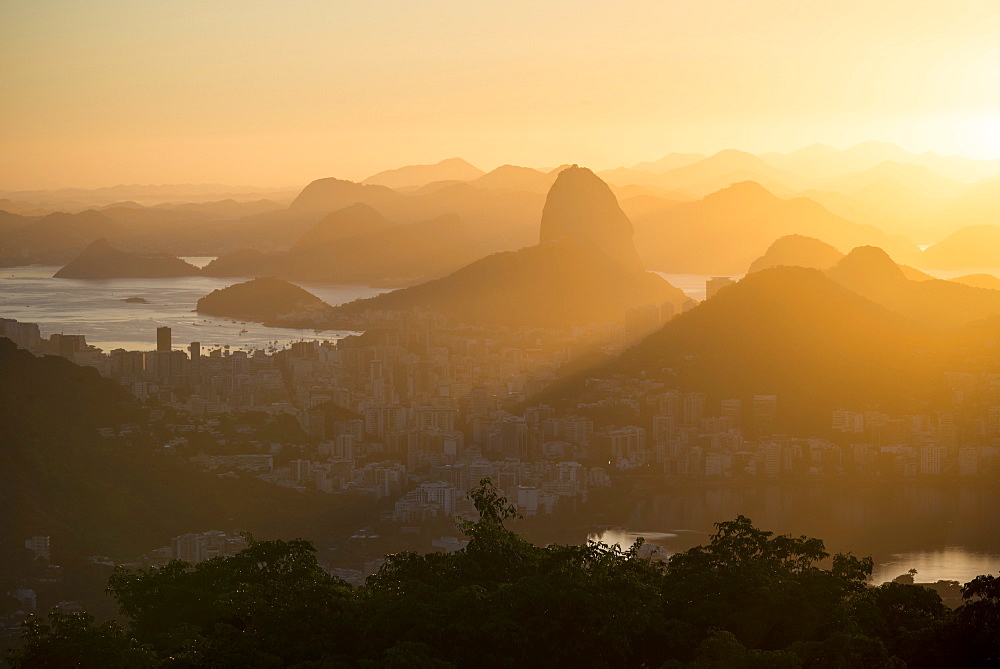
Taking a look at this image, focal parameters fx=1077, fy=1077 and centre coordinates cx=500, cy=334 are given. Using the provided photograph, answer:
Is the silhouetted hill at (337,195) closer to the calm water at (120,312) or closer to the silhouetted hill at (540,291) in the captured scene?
the calm water at (120,312)

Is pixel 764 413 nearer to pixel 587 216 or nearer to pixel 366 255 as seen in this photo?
pixel 587 216

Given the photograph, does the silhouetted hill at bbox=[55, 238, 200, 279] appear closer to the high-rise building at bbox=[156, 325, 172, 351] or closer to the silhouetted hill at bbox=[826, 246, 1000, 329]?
the high-rise building at bbox=[156, 325, 172, 351]

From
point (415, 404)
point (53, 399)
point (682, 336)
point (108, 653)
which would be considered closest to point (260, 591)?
point (108, 653)

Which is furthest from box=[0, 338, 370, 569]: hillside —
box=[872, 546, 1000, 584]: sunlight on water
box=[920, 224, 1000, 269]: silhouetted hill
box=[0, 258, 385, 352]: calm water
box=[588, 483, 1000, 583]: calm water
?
box=[920, 224, 1000, 269]: silhouetted hill

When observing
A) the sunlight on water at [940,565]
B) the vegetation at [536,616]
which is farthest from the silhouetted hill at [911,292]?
the vegetation at [536,616]

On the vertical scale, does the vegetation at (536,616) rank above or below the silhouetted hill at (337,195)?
below

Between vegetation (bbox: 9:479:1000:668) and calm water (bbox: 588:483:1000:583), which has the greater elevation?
vegetation (bbox: 9:479:1000:668)

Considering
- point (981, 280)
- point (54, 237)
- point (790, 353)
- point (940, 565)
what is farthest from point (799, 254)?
point (54, 237)
